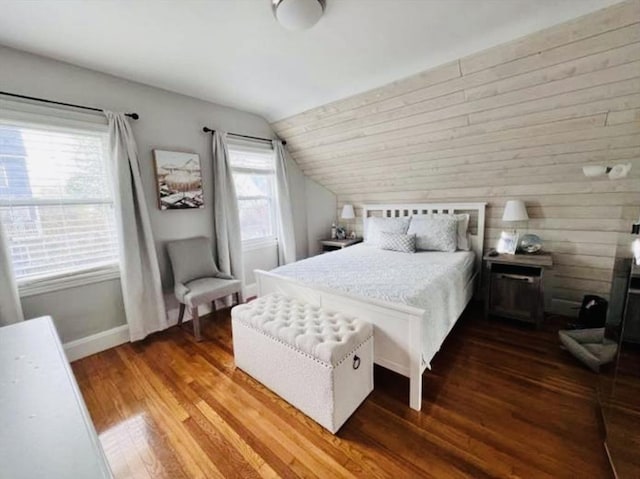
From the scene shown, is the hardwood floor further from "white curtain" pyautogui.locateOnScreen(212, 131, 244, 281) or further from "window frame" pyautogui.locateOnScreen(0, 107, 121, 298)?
"white curtain" pyautogui.locateOnScreen(212, 131, 244, 281)

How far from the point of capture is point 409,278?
2.15 metres

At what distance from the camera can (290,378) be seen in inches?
67.4

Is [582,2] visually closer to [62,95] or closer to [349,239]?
[349,239]

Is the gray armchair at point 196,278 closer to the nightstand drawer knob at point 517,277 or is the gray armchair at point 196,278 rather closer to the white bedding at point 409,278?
the white bedding at point 409,278

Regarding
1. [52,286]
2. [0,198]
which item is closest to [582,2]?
[0,198]

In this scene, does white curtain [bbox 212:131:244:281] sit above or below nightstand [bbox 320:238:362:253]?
above

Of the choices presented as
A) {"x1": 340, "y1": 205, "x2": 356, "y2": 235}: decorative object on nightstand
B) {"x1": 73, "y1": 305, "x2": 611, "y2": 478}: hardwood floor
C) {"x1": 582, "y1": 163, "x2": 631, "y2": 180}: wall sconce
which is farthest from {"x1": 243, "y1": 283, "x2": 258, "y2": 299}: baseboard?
{"x1": 582, "y1": 163, "x2": 631, "y2": 180}: wall sconce

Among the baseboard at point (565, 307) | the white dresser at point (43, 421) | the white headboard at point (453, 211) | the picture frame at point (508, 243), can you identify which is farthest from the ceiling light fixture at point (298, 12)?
the baseboard at point (565, 307)

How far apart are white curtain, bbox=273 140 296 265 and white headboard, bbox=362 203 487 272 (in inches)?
47.8

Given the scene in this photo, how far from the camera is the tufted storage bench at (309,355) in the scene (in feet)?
5.00

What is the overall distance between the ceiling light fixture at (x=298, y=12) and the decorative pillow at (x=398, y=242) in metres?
2.16

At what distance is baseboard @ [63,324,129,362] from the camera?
7.71 ft

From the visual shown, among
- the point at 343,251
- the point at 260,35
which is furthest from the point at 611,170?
the point at 260,35

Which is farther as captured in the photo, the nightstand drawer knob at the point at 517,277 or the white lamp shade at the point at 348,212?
the white lamp shade at the point at 348,212
